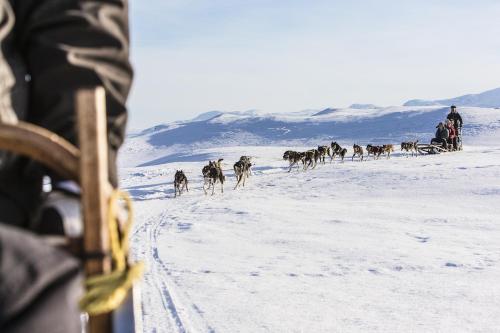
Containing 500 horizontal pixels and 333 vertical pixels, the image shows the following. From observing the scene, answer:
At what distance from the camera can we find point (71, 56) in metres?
1.29

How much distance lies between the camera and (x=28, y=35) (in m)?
1.38

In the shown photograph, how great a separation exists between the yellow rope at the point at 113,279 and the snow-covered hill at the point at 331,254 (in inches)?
150

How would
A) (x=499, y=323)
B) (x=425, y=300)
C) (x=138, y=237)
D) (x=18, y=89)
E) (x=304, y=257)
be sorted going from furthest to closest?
(x=138, y=237) < (x=304, y=257) < (x=425, y=300) < (x=499, y=323) < (x=18, y=89)

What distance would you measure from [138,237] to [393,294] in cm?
541

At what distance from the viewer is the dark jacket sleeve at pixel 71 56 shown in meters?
1.31

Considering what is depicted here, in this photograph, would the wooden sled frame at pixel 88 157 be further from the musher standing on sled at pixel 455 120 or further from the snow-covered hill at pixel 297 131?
the snow-covered hill at pixel 297 131

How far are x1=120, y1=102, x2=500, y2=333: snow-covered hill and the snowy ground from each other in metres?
0.02

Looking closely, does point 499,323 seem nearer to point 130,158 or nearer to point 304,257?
point 304,257

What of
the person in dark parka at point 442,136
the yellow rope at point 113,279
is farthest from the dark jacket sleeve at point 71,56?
the person in dark parka at point 442,136

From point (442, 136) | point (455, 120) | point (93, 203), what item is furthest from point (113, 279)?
point (442, 136)

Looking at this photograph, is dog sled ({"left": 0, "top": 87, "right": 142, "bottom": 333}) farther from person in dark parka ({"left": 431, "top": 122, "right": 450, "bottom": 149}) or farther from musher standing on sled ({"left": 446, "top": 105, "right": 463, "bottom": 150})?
person in dark parka ({"left": 431, "top": 122, "right": 450, "bottom": 149})

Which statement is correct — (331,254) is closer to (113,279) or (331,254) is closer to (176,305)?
(176,305)

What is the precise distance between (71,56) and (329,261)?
6.19 metres

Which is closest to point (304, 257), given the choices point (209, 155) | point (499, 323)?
point (499, 323)
